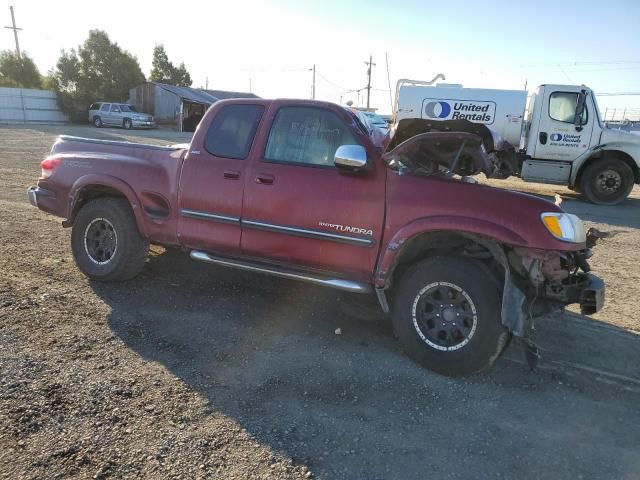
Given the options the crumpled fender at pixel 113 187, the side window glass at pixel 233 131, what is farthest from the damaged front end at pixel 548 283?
the crumpled fender at pixel 113 187

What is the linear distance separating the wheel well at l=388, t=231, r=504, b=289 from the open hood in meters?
0.52

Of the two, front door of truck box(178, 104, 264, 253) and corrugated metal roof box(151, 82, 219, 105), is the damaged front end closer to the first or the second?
front door of truck box(178, 104, 264, 253)

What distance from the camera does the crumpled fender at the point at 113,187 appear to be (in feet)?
15.9

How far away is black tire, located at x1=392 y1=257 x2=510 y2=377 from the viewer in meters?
→ 3.51

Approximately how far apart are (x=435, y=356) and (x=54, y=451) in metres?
2.50

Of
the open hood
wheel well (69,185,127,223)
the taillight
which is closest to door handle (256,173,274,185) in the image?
the open hood

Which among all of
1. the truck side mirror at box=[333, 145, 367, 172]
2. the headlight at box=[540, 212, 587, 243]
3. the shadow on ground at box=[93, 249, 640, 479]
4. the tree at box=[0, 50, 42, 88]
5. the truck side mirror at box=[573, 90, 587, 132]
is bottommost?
the shadow on ground at box=[93, 249, 640, 479]

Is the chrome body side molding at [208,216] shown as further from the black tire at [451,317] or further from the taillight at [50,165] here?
the taillight at [50,165]

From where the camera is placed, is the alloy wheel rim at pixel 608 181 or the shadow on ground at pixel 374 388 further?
the alloy wheel rim at pixel 608 181

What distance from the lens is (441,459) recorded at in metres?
2.76

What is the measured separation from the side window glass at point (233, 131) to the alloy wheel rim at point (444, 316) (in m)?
2.01

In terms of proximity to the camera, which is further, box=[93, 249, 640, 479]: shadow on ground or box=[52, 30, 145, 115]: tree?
box=[52, 30, 145, 115]: tree

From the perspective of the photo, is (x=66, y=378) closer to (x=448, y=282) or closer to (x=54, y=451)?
(x=54, y=451)

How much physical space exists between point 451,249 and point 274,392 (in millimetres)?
1692
